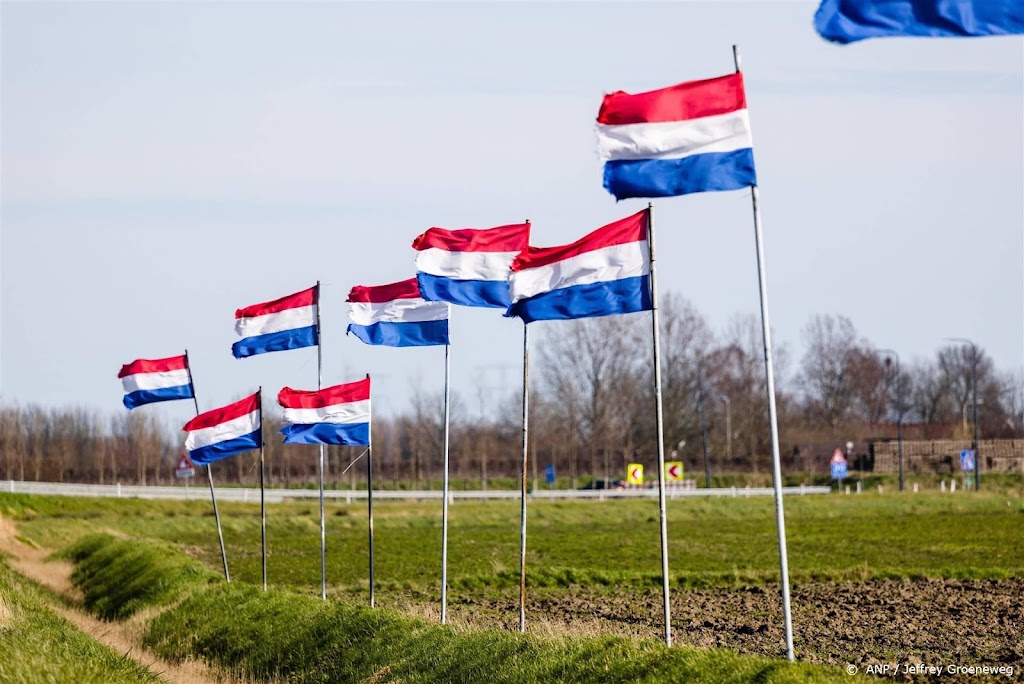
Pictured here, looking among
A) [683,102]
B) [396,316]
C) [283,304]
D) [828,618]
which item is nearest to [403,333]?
[396,316]

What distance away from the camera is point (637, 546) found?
44406mm

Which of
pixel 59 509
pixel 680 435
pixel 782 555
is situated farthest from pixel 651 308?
pixel 680 435

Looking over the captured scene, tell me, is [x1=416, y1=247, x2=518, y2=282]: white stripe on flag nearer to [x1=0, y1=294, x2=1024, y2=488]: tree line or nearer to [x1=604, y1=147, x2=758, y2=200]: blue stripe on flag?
[x1=604, y1=147, x2=758, y2=200]: blue stripe on flag

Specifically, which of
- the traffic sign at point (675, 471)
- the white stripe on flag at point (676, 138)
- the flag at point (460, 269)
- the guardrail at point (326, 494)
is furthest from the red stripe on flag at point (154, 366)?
the traffic sign at point (675, 471)

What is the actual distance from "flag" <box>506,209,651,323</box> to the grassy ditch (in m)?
4.20

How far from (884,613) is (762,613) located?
2.08 meters

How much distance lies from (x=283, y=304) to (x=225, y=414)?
117 inches

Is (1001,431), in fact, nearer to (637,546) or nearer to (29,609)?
(637,546)

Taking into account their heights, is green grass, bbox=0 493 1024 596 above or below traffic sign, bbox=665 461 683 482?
below

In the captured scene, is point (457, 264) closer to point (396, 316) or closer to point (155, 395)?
point (396, 316)

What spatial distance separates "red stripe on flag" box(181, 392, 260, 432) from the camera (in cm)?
3089

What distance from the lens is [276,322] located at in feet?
98.6

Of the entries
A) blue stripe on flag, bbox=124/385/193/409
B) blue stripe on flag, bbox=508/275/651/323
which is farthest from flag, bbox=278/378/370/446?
blue stripe on flag, bbox=508/275/651/323

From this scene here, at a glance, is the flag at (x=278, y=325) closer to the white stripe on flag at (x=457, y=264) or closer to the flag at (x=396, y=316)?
the flag at (x=396, y=316)
